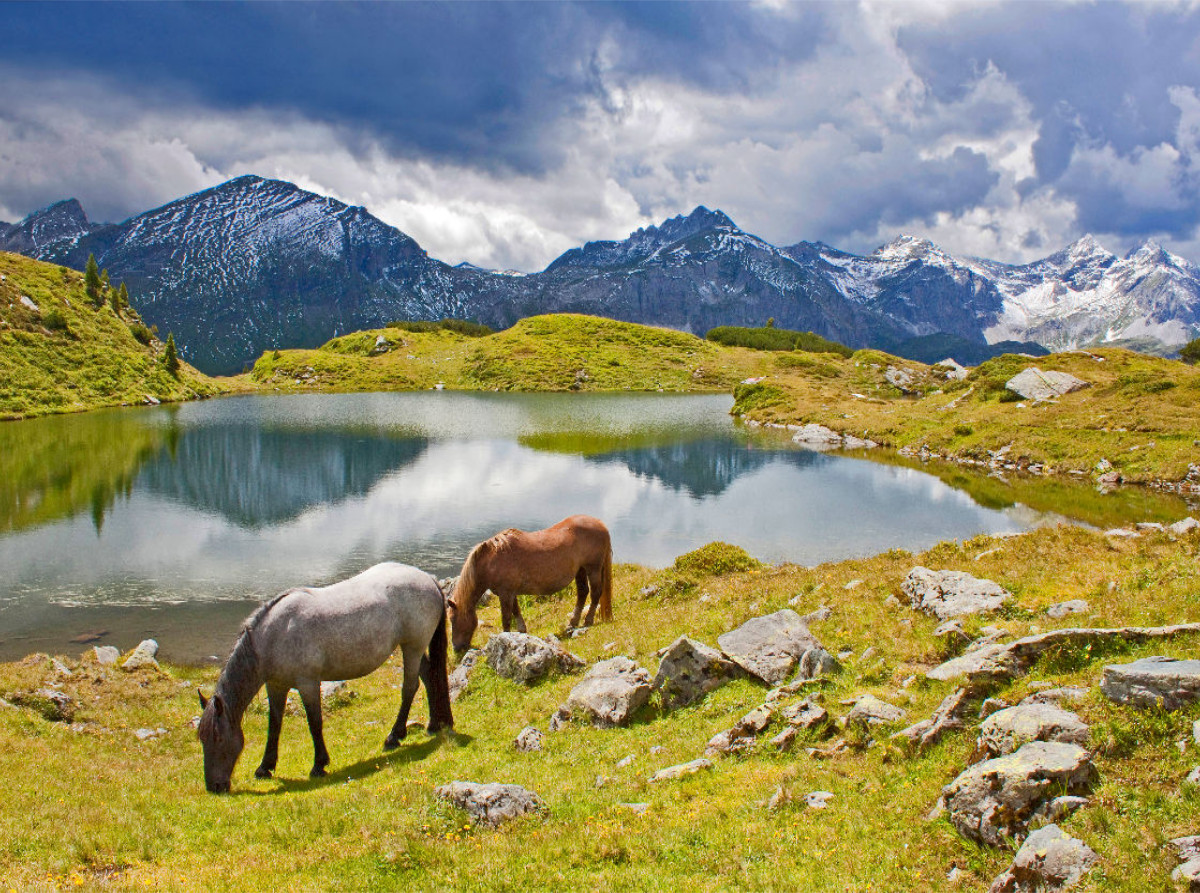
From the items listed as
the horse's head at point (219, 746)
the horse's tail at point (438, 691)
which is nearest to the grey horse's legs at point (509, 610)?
the horse's tail at point (438, 691)

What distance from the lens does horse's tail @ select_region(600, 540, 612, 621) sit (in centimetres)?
2258

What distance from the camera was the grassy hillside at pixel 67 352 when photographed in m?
106

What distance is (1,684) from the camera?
54.7 feet

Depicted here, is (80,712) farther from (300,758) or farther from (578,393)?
(578,393)

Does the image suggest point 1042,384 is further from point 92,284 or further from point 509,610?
point 92,284

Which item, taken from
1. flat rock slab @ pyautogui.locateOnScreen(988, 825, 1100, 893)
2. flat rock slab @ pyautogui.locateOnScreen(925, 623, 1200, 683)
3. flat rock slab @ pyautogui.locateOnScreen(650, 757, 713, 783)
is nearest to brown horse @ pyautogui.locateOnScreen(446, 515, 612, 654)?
flat rock slab @ pyautogui.locateOnScreen(650, 757, 713, 783)

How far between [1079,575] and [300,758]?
753 inches

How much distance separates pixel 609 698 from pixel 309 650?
626 centimetres

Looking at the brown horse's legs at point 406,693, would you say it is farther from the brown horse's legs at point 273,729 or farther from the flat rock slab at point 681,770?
the flat rock slab at point 681,770

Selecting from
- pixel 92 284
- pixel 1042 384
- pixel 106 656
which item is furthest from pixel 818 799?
pixel 92 284

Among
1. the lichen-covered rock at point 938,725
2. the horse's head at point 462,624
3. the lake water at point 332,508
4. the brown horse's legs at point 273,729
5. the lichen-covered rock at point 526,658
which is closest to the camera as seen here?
the lichen-covered rock at point 938,725

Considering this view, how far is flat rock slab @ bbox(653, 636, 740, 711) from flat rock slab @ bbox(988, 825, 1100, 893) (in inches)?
299

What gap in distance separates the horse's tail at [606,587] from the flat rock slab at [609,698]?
292 inches

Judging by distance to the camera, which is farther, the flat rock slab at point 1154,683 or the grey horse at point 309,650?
the grey horse at point 309,650
